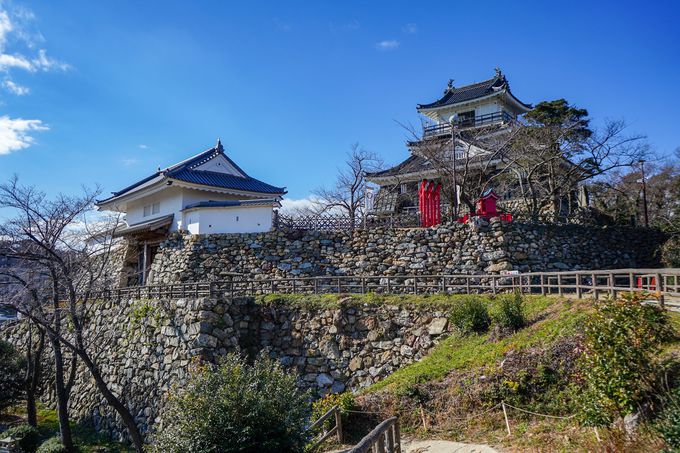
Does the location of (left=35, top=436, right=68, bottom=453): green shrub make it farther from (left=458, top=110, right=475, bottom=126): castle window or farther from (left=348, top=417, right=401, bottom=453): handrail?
(left=458, top=110, right=475, bottom=126): castle window

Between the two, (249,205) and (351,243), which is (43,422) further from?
(351,243)

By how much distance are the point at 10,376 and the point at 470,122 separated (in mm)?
29916

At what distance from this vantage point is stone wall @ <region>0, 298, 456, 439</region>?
14039mm

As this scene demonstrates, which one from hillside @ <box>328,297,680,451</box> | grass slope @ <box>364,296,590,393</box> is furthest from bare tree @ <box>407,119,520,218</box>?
hillside @ <box>328,297,680,451</box>

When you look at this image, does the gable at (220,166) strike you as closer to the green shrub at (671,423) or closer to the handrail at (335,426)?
the handrail at (335,426)

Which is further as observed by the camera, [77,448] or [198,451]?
[77,448]

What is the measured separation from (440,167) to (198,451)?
19526 millimetres

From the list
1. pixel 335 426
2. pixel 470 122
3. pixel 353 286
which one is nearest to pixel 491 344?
pixel 335 426

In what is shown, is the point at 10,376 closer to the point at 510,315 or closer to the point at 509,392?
the point at 510,315

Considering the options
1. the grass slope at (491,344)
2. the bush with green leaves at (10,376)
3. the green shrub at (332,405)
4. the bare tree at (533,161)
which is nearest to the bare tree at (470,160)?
the bare tree at (533,161)

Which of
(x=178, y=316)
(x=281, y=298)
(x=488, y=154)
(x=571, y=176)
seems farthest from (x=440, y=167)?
(x=178, y=316)

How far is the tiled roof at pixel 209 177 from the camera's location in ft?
77.3

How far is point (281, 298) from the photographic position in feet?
53.3

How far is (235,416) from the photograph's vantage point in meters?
6.99
